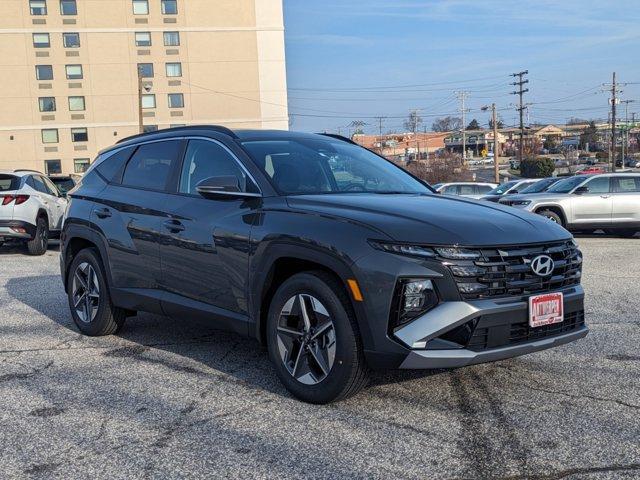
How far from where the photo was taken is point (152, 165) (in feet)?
19.1

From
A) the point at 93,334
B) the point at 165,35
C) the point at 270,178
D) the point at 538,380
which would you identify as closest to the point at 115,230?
the point at 93,334

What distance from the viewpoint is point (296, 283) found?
14.2 ft

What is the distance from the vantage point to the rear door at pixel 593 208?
16219 millimetres

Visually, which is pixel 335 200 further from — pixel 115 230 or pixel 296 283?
pixel 115 230

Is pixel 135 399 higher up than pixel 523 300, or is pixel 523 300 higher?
pixel 523 300

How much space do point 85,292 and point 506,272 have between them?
13.0 ft

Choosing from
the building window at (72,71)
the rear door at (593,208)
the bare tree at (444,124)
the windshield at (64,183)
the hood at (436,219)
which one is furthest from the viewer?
the bare tree at (444,124)

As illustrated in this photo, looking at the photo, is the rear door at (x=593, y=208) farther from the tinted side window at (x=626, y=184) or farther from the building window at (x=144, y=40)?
the building window at (x=144, y=40)

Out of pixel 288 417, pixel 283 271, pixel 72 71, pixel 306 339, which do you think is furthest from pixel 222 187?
pixel 72 71

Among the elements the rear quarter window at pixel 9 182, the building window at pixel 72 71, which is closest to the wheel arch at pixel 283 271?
the rear quarter window at pixel 9 182

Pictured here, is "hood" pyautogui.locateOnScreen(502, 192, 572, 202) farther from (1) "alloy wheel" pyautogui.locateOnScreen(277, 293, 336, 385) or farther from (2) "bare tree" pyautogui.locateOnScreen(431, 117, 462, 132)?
(2) "bare tree" pyautogui.locateOnScreen(431, 117, 462, 132)

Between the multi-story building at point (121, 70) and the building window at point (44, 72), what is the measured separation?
3.6 inches

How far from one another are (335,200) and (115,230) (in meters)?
2.21

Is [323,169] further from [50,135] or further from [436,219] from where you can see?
[50,135]
